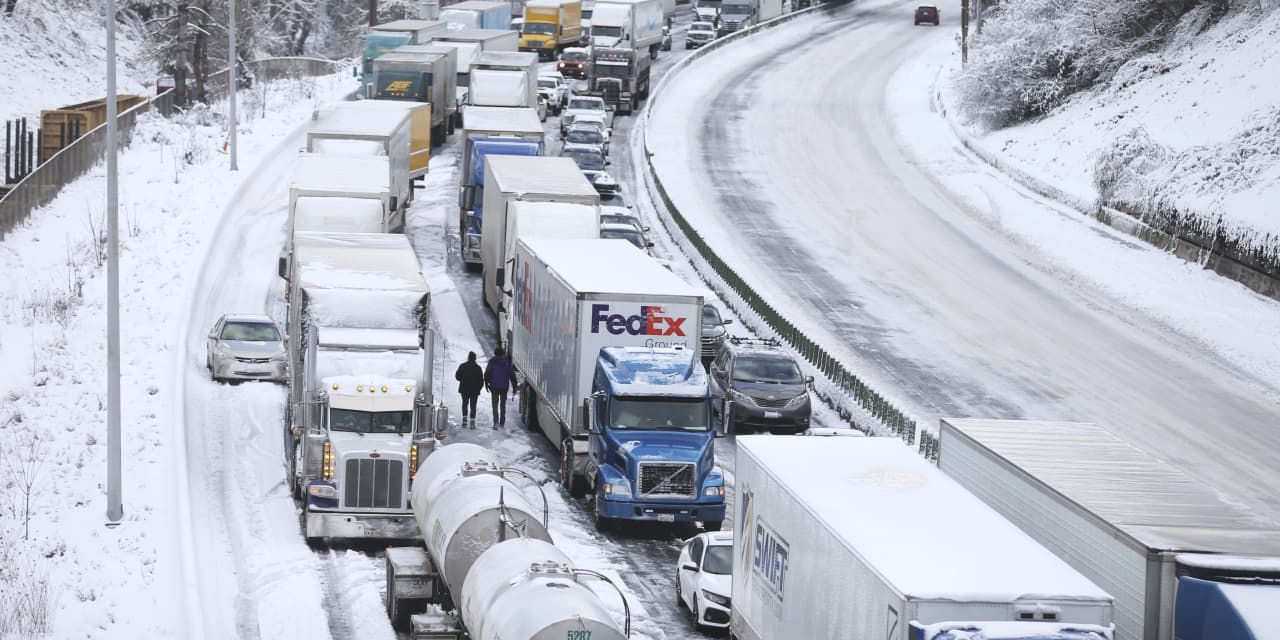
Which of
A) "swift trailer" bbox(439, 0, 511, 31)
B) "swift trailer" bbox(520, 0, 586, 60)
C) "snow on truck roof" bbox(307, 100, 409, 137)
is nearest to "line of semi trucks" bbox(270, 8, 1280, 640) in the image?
"snow on truck roof" bbox(307, 100, 409, 137)

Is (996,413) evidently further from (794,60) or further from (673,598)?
(794,60)

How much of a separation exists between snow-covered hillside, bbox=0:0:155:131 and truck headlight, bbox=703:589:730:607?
68646 millimetres

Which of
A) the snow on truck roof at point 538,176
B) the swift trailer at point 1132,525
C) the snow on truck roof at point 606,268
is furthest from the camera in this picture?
the snow on truck roof at point 538,176

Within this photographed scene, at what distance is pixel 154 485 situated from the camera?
26547 millimetres

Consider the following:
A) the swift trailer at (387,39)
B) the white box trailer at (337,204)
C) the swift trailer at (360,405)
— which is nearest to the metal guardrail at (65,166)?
the swift trailer at (387,39)

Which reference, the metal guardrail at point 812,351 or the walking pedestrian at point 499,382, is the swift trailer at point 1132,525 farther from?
the walking pedestrian at point 499,382

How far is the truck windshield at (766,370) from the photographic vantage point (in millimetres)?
32812

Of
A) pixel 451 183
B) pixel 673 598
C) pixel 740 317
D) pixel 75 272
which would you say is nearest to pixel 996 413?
pixel 740 317

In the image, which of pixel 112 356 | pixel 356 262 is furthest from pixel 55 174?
pixel 112 356

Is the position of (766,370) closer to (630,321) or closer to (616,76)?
(630,321)

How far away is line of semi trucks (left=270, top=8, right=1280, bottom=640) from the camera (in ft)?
44.7

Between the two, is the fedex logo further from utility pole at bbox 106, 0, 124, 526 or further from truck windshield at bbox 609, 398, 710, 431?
utility pole at bbox 106, 0, 124, 526

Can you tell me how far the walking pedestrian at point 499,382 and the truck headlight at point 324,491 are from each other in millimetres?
7196

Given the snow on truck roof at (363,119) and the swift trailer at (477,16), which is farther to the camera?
the swift trailer at (477,16)
